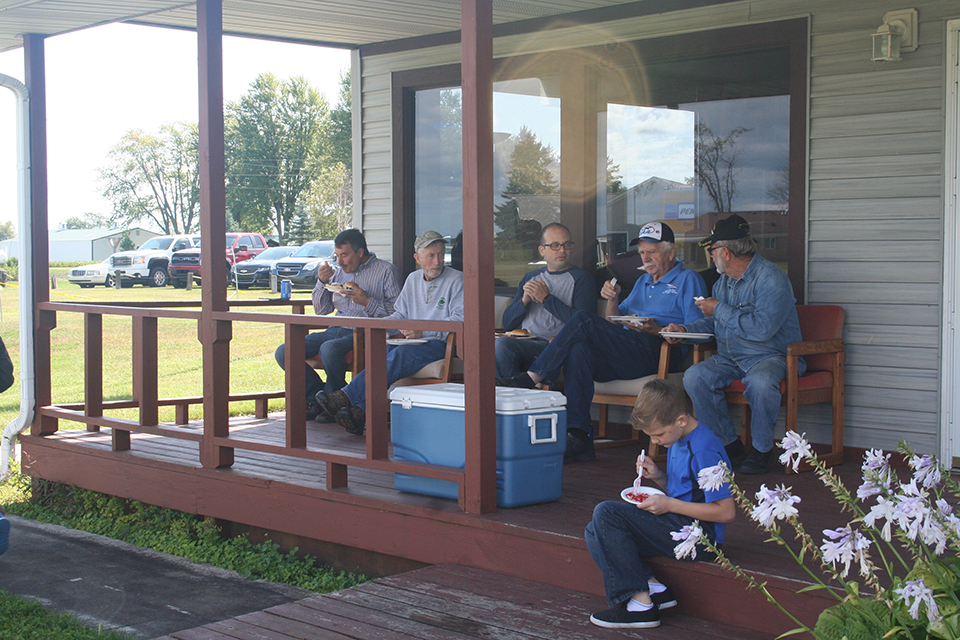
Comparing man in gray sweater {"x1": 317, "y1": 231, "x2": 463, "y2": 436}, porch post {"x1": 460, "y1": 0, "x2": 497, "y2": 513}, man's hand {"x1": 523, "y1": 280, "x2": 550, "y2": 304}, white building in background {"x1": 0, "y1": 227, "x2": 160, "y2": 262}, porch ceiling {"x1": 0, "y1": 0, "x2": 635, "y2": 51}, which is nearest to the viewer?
porch post {"x1": 460, "y1": 0, "x2": 497, "y2": 513}

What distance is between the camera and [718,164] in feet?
16.2

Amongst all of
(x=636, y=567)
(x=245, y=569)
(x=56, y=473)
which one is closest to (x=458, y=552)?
(x=636, y=567)

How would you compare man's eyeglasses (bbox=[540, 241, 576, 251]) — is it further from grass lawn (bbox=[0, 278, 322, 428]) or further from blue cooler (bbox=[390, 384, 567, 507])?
grass lawn (bbox=[0, 278, 322, 428])

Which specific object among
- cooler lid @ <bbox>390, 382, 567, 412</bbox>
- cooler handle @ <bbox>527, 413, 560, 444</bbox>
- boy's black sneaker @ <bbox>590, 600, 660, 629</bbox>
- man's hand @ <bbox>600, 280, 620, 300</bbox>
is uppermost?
man's hand @ <bbox>600, 280, 620, 300</bbox>

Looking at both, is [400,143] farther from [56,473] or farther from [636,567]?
[636,567]

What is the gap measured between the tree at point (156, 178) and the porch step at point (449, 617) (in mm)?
41368

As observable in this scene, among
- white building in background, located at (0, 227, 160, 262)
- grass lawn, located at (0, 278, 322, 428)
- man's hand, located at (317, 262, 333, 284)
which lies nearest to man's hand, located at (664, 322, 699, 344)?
man's hand, located at (317, 262, 333, 284)

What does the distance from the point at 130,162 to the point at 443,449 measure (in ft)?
138

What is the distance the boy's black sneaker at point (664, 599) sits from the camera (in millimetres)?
2840

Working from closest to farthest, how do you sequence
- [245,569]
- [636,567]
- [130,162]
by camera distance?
[636,567] < [245,569] < [130,162]

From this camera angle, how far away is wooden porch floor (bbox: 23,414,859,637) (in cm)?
286

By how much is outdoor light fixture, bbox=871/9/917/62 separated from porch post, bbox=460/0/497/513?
200cm

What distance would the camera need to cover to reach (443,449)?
12.0 ft

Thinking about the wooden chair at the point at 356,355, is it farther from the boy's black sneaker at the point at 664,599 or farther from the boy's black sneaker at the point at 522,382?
the boy's black sneaker at the point at 664,599
